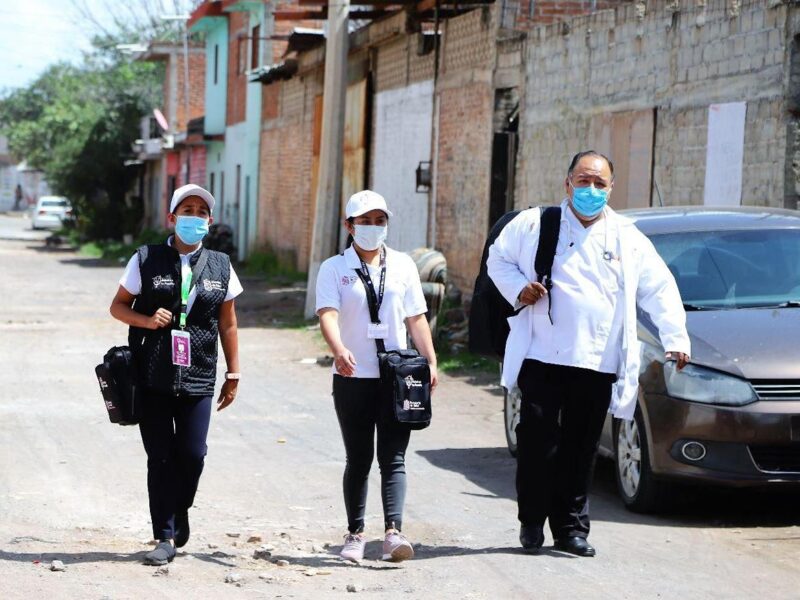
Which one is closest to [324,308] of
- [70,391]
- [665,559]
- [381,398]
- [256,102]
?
[381,398]

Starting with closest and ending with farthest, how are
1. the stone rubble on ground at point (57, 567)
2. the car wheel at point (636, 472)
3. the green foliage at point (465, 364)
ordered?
the stone rubble on ground at point (57, 567)
the car wheel at point (636, 472)
the green foliage at point (465, 364)

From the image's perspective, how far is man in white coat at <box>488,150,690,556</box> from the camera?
719cm

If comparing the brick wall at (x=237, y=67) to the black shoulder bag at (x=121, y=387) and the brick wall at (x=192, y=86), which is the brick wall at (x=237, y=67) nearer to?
the brick wall at (x=192, y=86)

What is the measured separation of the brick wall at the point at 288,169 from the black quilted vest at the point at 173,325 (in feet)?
81.4

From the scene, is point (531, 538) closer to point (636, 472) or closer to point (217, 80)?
point (636, 472)

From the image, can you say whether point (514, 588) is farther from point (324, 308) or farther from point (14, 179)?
point (14, 179)

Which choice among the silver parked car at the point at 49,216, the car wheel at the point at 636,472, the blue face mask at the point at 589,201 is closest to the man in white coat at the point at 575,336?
the blue face mask at the point at 589,201

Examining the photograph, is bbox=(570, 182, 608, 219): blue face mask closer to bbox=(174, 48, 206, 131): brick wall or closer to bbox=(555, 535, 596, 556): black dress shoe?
bbox=(555, 535, 596, 556): black dress shoe

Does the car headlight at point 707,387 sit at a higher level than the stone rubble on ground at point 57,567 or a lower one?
higher

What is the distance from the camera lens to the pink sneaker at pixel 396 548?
7125 millimetres

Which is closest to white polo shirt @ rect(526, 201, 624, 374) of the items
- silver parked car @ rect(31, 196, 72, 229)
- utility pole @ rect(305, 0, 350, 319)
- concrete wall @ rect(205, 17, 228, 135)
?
utility pole @ rect(305, 0, 350, 319)

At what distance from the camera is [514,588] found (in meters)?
6.66

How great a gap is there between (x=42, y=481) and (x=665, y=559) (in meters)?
3.94

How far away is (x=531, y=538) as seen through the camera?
737 centimetres
